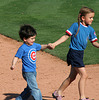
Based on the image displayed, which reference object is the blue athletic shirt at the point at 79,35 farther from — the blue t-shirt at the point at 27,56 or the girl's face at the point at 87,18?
the blue t-shirt at the point at 27,56

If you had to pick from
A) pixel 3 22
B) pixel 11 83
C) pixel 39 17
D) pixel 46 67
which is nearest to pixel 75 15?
pixel 39 17

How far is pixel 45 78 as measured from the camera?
834 centimetres

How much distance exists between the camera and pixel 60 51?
10.9 meters

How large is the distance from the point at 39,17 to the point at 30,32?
11.3m

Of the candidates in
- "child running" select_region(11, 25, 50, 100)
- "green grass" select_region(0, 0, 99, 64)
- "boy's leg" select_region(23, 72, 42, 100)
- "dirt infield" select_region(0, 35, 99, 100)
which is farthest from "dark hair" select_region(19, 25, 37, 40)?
"green grass" select_region(0, 0, 99, 64)

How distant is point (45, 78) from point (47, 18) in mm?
8857

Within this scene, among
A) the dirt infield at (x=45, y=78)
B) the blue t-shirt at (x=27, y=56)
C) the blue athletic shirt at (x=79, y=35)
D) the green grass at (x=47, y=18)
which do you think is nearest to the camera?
the blue t-shirt at (x=27, y=56)

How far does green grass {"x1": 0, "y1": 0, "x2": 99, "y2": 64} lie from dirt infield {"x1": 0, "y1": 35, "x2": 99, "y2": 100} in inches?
26.0

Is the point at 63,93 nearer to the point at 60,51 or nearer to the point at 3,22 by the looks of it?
the point at 60,51

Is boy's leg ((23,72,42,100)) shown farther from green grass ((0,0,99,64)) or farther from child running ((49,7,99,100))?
green grass ((0,0,99,64))

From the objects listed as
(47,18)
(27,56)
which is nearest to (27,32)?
(27,56)

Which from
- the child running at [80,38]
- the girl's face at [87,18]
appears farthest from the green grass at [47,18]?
the girl's face at [87,18]

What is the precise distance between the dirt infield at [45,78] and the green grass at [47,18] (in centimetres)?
66

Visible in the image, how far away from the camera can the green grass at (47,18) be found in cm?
1140
